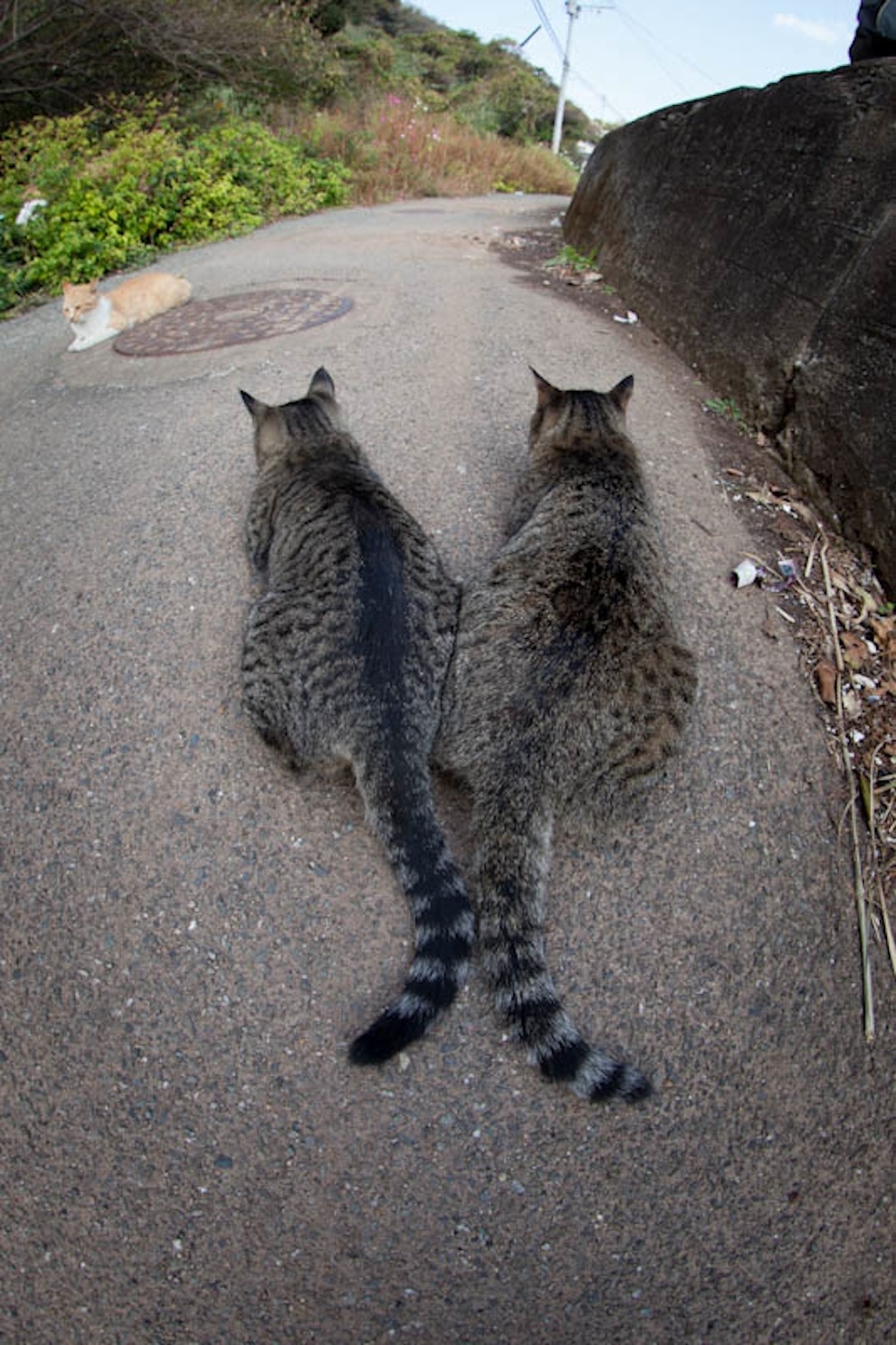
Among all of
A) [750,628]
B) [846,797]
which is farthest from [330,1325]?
[750,628]

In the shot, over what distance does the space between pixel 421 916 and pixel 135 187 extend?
10075 mm

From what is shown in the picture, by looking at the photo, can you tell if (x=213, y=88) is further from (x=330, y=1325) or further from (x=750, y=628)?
(x=330, y=1325)

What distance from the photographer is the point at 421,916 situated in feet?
8.35

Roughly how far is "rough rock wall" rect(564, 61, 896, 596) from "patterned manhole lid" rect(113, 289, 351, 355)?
2.70 m

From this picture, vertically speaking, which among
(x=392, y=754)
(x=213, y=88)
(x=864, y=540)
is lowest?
(x=392, y=754)

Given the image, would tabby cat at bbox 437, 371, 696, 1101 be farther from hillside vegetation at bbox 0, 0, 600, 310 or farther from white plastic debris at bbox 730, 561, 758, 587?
hillside vegetation at bbox 0, 0, 600, 310

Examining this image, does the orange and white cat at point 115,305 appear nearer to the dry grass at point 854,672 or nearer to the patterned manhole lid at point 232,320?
the patterned manhole lid at point 232,320

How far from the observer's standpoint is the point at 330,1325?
2061 mm

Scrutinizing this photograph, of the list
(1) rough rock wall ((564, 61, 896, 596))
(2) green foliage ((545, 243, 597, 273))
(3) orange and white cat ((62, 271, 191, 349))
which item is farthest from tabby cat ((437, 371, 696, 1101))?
(3) orange and white cat ((62, 271, 191, 349))

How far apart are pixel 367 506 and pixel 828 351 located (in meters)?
2.73

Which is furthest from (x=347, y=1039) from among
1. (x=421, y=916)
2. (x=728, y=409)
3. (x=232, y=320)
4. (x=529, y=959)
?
(x=232, y=320)

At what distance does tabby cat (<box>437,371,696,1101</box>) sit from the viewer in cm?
242

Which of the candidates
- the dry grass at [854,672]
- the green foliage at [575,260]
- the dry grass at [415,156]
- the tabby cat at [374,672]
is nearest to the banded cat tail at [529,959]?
the tabby cat at [374,672]

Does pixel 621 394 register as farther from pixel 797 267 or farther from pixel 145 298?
pixel 145 298
